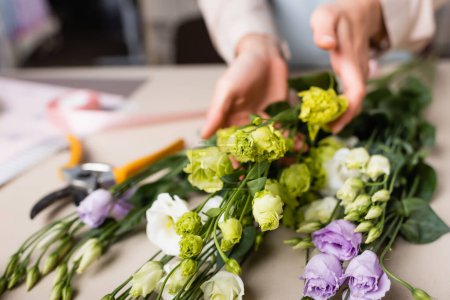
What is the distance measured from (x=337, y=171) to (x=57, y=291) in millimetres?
262

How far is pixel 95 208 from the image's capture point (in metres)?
0.40

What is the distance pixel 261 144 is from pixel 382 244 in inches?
6.1

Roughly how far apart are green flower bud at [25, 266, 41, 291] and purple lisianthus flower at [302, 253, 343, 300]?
0.75 feet

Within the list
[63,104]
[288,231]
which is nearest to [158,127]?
[63,104]

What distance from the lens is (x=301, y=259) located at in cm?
40

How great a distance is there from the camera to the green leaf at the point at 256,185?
338mm

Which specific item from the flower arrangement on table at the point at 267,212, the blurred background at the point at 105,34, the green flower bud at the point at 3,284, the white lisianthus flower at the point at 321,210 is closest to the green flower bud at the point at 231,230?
the flower arrangement on table at the point at 267,212

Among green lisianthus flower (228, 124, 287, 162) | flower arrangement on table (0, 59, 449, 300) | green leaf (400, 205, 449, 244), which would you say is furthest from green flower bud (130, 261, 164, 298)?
green leaf (400, 205, 449, 244)

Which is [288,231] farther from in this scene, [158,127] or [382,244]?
[158,127]

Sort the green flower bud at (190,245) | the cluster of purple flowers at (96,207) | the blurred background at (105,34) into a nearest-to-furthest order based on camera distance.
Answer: the green flower bud at (190,245), the cluster of purple flowers at (96,207), the blurred background at (105,34)

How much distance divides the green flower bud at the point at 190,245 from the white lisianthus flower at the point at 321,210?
0.13 m

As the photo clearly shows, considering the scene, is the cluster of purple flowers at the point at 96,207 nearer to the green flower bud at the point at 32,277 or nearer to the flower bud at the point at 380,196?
the green flower bud at the point at 32,277

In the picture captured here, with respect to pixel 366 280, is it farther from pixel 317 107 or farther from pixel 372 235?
pixel 317 107

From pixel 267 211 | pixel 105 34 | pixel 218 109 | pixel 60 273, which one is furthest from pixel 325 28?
pixel 105 34
